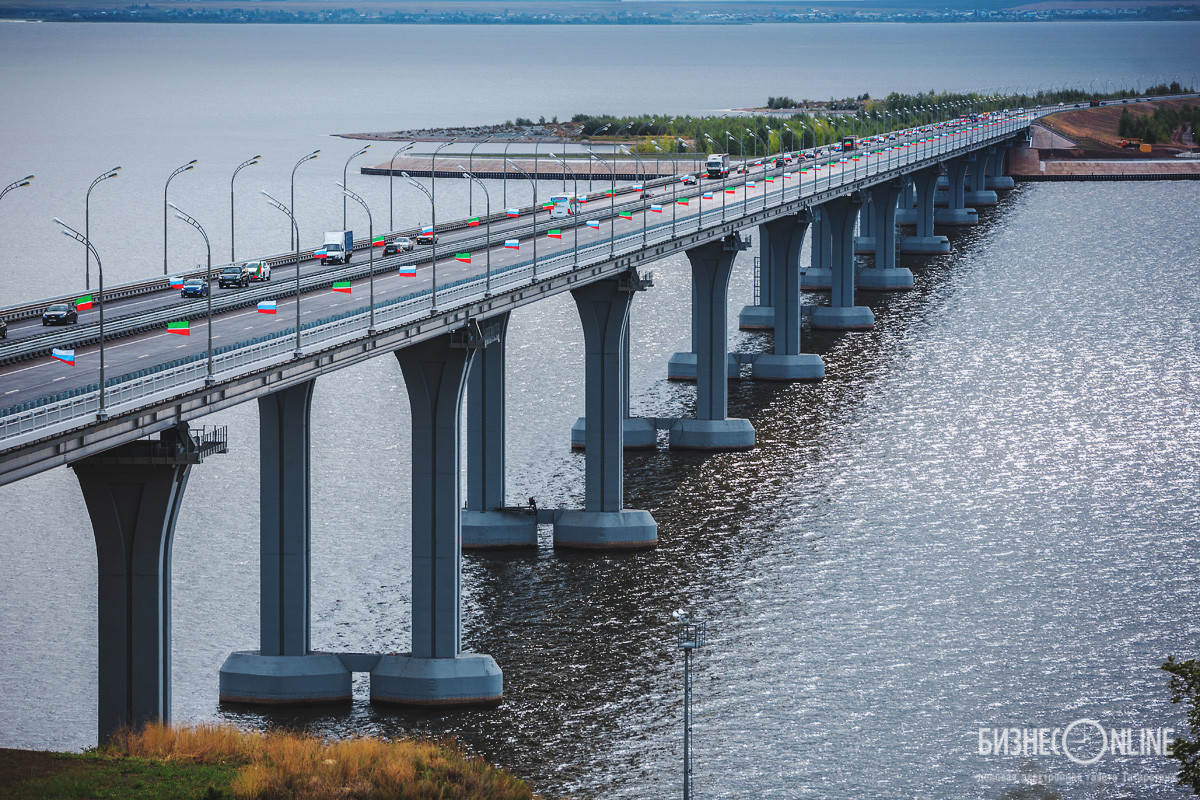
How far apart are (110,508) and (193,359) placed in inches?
214

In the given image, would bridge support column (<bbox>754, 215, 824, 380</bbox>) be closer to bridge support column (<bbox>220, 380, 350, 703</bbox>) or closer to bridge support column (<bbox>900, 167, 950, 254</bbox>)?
bridge support column (<bbox>220, 380, 350, 703</bbox>)

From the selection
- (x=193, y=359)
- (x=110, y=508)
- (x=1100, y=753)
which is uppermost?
(x=193, y=359)

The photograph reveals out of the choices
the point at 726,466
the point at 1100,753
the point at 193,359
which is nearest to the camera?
the point at 193,359

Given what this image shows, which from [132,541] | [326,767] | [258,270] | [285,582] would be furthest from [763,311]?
[326,767]

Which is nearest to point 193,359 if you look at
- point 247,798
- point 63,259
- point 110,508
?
point 110,508

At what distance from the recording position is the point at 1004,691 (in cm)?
6216

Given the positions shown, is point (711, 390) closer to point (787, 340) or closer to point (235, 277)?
point (787, 340)

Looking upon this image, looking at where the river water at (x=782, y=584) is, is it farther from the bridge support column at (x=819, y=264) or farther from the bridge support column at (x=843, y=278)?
the bridge support column at (x=819, y=264)

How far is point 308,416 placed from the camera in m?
57.0

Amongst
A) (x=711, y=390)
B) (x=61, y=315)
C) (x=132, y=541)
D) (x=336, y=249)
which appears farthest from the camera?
(x=711, y=390)

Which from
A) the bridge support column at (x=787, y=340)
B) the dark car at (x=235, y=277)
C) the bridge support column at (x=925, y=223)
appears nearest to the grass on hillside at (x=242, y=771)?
the dark car at (x=235, y=277)

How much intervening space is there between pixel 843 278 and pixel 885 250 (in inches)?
947

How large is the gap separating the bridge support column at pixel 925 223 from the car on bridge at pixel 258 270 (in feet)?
404

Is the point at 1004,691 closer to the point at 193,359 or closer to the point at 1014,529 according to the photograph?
the point at 1014,529
